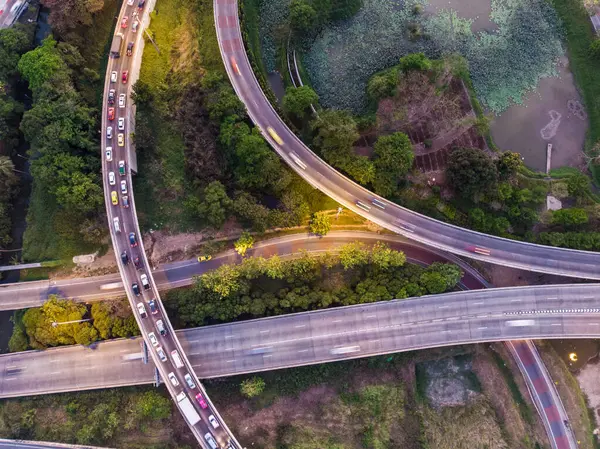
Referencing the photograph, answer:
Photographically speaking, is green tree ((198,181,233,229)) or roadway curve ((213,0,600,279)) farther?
roadway curve ((213,0,600,279))

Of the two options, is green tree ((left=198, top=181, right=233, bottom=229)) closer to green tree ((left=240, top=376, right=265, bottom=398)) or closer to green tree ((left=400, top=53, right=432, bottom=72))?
green tree ((left=240, top=376, right=265, bottom=398))

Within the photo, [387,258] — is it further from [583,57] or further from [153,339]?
[583,57]

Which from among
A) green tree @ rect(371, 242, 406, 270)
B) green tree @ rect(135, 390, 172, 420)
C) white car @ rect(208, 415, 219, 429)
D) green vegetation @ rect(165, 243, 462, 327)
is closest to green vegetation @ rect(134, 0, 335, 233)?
green vegetation @ rect(165, 243, 462, 327)

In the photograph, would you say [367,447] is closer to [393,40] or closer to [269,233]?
[269,233]

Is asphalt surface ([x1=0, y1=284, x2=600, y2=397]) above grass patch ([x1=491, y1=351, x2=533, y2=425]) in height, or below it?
above

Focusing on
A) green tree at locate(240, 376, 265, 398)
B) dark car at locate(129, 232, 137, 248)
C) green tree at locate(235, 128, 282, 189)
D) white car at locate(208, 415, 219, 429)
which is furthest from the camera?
green tree at locate(235, 128, 282, 189)

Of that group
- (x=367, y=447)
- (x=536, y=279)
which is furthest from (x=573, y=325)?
(x=367, y=447)

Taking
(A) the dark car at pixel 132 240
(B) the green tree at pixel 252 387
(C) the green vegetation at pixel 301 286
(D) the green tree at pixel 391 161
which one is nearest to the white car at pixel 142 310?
(C) the green vegetation at pixel 301 286

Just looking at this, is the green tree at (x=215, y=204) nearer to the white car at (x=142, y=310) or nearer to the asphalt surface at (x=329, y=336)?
the white car at (x=142, y=310)
